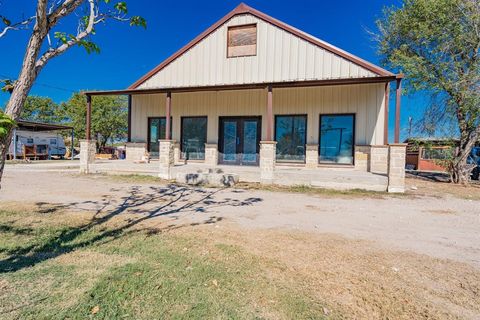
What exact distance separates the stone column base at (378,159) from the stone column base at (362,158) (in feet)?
0.69

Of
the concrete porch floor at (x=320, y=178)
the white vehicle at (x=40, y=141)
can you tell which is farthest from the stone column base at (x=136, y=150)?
the white vehicle at (x=40, y=141)

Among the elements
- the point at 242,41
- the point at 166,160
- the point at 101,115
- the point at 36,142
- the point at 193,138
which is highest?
the point at 242,41

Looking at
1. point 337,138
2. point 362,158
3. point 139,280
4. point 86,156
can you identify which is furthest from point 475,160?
point 86,156

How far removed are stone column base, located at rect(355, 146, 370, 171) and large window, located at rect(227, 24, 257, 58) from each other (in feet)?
19.1

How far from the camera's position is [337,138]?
11055mm

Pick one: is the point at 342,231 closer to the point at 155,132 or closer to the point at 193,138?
the point at 193,138

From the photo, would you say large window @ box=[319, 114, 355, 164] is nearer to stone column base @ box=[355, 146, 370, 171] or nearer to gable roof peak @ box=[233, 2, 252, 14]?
stone column base @ box=[355, 146, 370, 171]

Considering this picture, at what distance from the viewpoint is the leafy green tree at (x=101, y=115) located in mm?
24750

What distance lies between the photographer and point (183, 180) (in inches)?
391

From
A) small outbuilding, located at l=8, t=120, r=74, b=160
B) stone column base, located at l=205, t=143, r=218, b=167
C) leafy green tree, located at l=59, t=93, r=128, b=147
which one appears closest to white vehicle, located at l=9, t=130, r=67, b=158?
small outbuilding, located at l=8, t=120, r=74, b=160

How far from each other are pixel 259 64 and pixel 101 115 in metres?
18.7

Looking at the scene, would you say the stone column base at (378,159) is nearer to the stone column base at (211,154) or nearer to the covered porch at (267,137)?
the covered porch at (267,137)

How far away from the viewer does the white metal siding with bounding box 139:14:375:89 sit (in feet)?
34.9

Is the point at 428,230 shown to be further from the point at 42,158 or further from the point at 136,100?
the point at 42,158
